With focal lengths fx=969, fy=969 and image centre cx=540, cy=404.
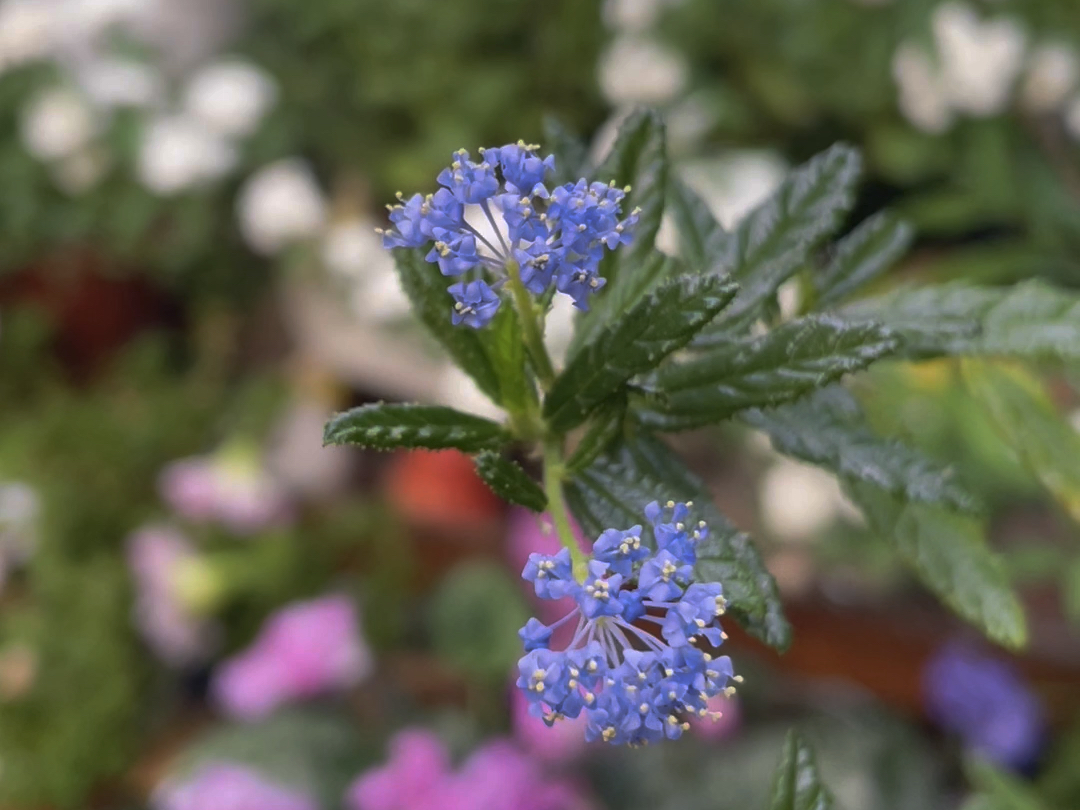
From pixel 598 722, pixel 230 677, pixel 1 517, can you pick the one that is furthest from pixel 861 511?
pixel 1 517

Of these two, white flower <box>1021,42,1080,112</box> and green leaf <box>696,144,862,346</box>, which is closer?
green leaf <box>696,144,862,346</box>

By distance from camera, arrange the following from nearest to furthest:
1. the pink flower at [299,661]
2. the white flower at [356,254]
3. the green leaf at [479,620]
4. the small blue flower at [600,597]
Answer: the small blue flower at [600,597] < the pink flower at [299,661] < the green leaf at [479,620] < the white flower at [356,254]

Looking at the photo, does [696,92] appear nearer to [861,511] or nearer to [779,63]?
[779,63]

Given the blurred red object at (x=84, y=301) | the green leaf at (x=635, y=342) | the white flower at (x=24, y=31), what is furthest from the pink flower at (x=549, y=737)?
the white flower at (x=24, y=31)

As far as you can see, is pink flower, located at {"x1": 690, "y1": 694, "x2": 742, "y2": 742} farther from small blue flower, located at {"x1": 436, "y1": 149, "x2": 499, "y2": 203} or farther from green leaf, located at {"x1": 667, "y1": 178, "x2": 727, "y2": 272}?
small blue flower, located at {"x1": 436, "y1": 149, "x2": 499, "y2": 203}

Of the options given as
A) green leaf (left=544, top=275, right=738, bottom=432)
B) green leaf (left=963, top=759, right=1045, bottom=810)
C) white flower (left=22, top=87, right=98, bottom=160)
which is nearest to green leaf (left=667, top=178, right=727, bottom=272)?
green leaf (left=544, top=275, right=738, bottom=432)

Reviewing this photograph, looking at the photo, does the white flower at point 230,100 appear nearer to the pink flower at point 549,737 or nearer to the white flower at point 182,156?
the white flower at point 182,156
